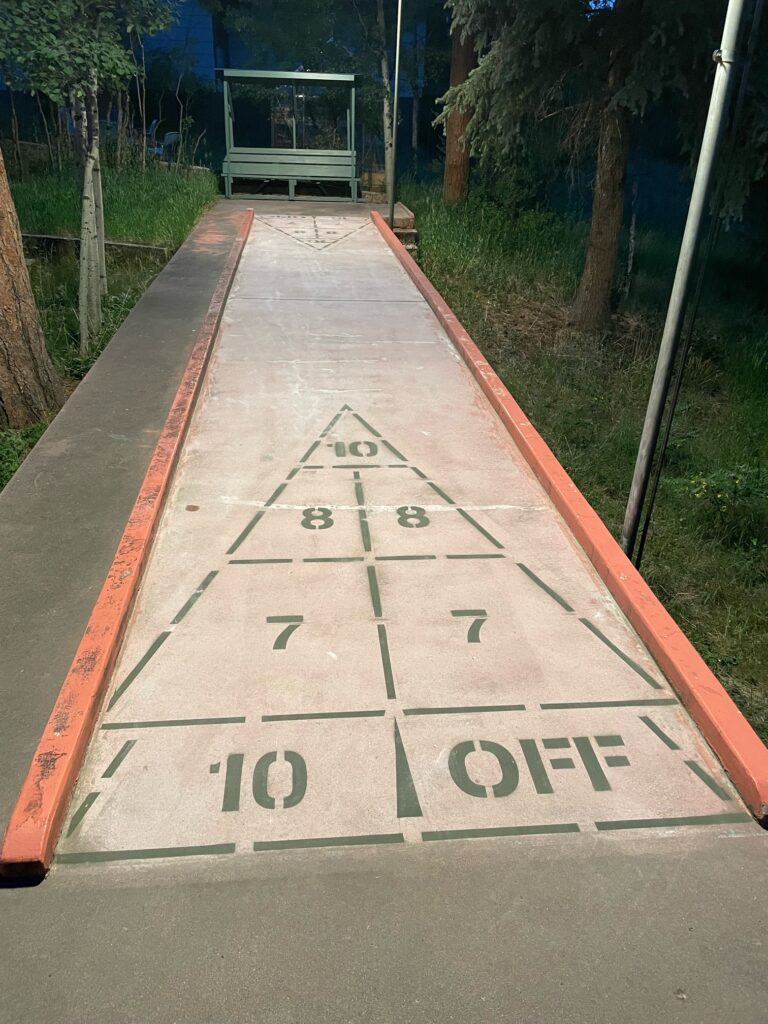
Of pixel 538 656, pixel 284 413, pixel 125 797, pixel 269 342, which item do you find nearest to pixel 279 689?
pixel 125 797

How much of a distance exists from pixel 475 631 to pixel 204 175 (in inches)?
631

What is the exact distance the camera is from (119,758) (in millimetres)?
3393

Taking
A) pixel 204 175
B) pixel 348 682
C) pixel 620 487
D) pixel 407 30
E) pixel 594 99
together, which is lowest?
pixel 620 487

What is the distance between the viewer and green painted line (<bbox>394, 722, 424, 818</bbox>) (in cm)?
317

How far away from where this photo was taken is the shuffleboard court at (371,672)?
10.4 ft

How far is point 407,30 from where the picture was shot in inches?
880

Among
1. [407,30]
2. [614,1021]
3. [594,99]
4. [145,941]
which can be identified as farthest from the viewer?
[407,30]

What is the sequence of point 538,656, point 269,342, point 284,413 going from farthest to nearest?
1. point 269,342
2. point 284,413
3. point 538,656

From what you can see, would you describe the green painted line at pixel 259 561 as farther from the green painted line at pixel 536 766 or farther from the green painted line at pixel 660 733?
the green painted line at pixel 660 733

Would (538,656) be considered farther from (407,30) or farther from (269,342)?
(407,30)

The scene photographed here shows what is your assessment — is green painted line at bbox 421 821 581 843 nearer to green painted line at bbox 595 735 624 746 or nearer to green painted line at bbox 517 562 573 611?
green painted line at bbox 595 735 624 746

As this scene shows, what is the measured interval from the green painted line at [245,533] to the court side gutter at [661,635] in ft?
6.54

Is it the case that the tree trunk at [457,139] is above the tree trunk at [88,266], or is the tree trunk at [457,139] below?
above

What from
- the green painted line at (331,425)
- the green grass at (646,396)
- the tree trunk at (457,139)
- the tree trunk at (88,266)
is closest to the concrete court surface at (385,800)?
the green painted line at (331,425)
